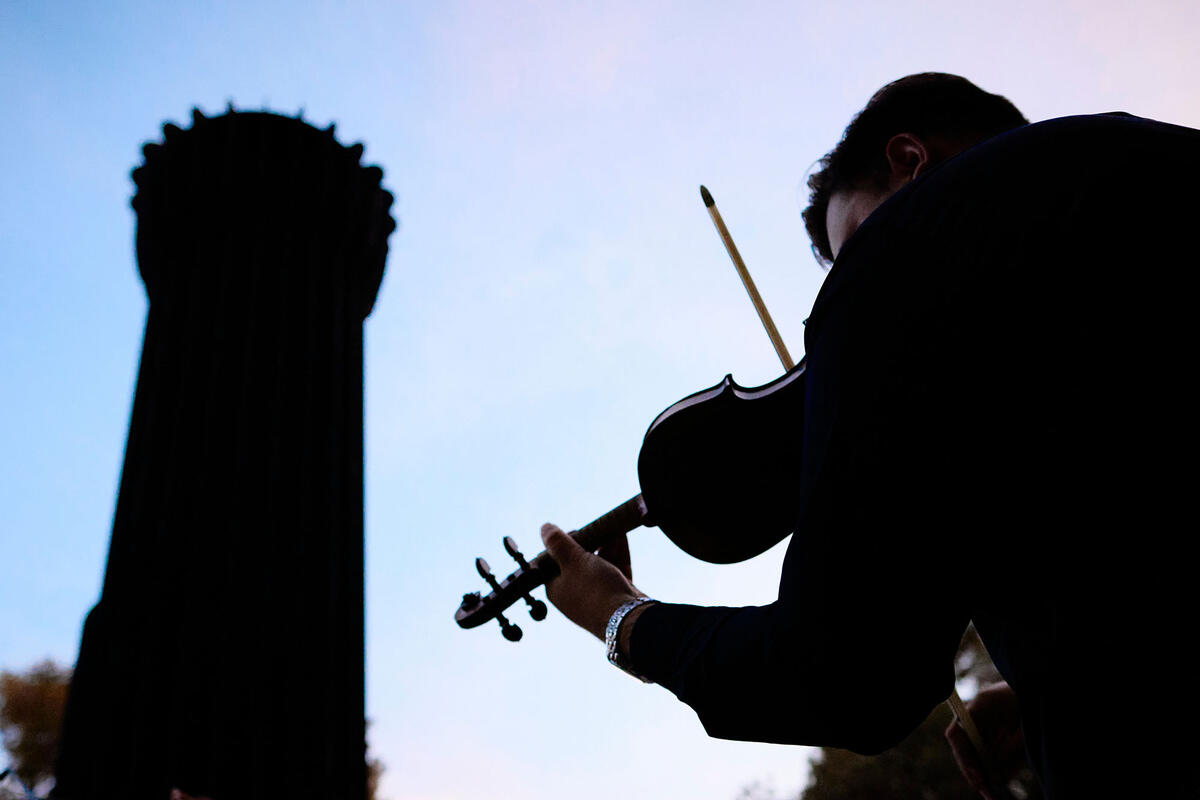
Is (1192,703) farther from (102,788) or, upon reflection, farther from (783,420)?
(102,788)

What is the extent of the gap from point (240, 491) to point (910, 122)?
6083 mm

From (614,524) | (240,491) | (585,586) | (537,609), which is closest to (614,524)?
(614,524)

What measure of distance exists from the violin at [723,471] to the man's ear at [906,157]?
0.55 metres

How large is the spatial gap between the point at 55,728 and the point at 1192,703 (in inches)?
890

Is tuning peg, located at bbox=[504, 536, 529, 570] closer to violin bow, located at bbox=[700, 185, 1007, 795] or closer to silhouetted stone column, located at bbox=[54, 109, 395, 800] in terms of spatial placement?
violin bow, located at bbox=[700, 185, 1007, 795]

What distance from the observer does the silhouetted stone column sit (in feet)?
18.9

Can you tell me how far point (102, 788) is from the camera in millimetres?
5484

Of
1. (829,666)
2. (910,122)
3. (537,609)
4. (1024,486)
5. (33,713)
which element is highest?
(33,713)

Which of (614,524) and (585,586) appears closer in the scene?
(585,586)

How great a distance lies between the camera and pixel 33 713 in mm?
19031

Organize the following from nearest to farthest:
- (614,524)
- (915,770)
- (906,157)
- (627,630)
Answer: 1. (627,630)
2. (906,157)
3. (614,524)
4. (915,770)

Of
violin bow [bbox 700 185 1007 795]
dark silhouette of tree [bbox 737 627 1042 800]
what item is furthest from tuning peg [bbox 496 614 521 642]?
dark silhouette of tree [bbox 737 627 1042 800]

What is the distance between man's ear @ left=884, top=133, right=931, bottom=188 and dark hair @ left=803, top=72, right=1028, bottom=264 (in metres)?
0.04

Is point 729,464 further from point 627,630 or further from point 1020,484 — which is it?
point 1020,484
